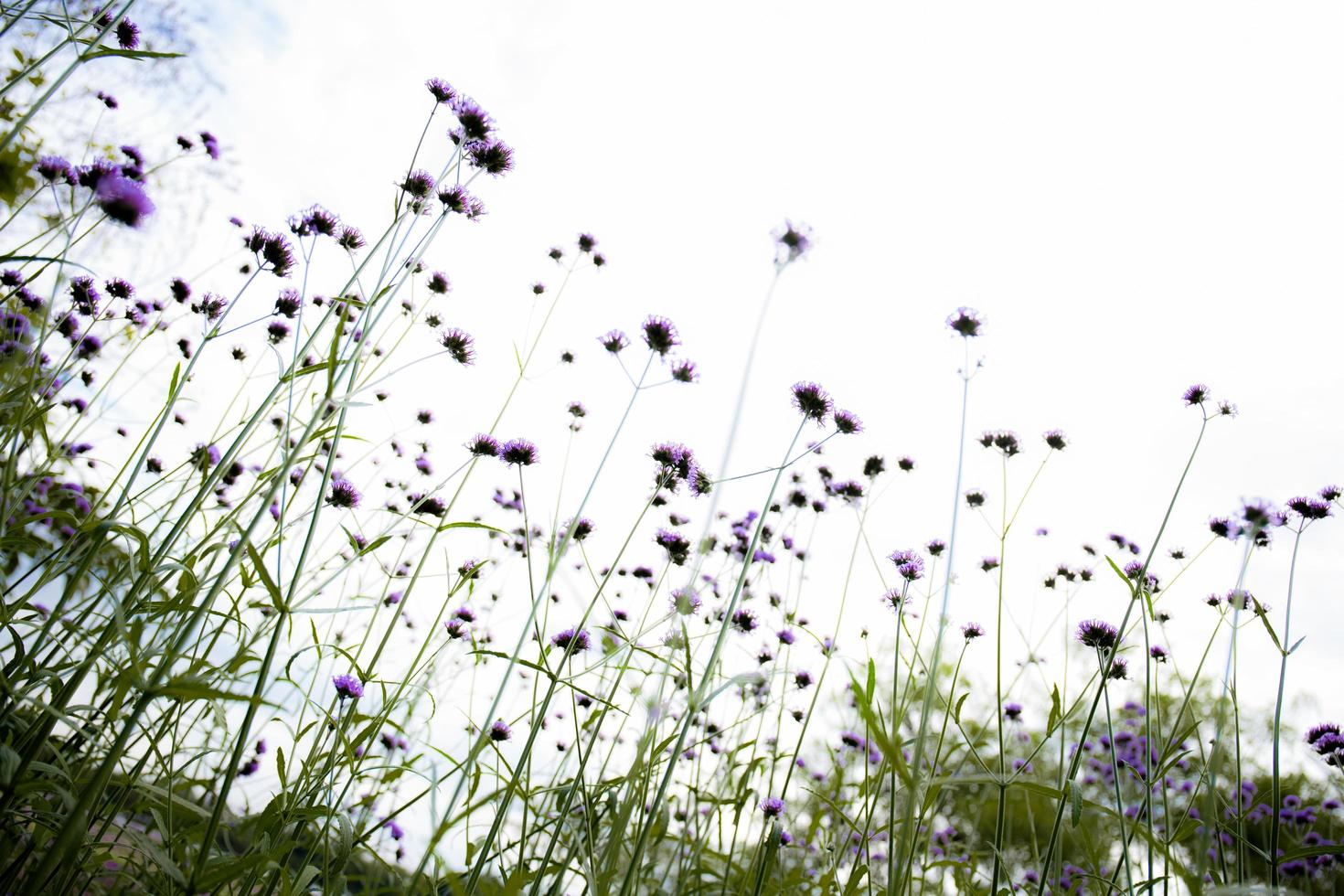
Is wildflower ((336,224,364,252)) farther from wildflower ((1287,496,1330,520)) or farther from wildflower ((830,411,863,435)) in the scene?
wildflower ((1287,496,1330,520))

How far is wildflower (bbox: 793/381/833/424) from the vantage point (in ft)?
6.77

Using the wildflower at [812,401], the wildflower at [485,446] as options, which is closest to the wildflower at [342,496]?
the wildflower at [485,446]

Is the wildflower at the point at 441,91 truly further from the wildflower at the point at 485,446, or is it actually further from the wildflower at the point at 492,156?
the wildflower at the point at 485,446

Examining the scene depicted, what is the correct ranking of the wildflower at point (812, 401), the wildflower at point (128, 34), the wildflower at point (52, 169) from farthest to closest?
1. the wildflower at point (128, 34)
2. the wildflower at point (52, 169)
3. the wildflower at point (812, 401)

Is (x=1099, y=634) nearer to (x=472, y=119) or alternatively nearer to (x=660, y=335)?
(x=660, y=335)

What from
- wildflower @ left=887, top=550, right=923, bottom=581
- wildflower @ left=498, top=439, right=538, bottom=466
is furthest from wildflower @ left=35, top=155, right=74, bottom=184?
wildflower @ left=887, top=550, right=923, bottom=581

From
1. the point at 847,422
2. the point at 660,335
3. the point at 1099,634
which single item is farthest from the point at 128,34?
the point at 1099,634

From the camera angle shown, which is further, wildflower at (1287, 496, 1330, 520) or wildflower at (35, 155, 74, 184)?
wildflower at (35, 155, 74, 184)

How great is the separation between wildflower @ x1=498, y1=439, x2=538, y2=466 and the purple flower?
123 cm

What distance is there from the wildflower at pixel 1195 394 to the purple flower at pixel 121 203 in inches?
133

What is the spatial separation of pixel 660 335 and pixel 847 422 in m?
0.67

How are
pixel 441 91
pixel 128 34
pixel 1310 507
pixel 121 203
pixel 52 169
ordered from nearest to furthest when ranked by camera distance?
1. pixel 121 203
2. pixel 441 91
3. pixel 1310 507
4. pixel 52 169
5. pixel 128 34

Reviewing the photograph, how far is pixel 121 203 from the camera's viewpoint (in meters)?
1.31

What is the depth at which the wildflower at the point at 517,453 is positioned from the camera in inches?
94.3
